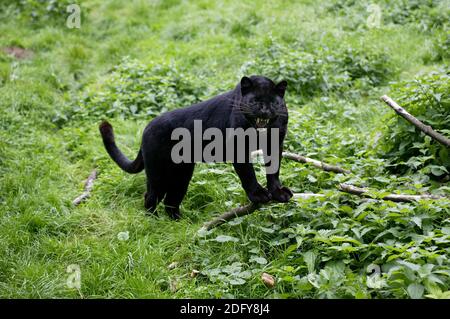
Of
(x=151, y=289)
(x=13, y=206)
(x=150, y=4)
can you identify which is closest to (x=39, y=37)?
(x=150, y=4)

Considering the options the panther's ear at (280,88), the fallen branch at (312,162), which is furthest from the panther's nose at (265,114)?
the fallen branch at (312,162)

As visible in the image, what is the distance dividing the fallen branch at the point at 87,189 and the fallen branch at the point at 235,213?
1652 mm

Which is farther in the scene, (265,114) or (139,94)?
(139,94)

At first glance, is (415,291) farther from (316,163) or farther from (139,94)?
(139,94)

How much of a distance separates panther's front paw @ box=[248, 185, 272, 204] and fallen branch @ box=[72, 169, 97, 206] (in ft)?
7.45

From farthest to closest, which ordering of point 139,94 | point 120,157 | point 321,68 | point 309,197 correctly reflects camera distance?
point 321,68, point 139,94, point 120,157, point 309,197

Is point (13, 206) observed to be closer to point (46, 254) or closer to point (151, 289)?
point (46, 254)

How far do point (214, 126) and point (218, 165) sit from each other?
4.73 feet

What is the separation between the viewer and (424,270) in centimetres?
338

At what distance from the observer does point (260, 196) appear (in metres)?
4.16

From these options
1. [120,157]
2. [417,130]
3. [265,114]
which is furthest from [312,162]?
[120,157]

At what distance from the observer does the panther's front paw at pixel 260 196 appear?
4160mm

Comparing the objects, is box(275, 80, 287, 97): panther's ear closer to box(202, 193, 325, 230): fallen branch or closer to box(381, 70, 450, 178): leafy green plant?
box(202, 193, 325, 230): fallen branch

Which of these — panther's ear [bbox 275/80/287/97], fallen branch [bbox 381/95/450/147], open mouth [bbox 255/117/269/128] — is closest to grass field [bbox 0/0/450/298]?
fallen branch [bbox 381/95/450/147]
